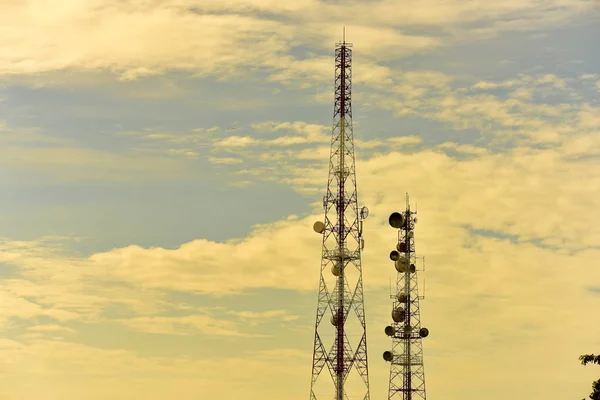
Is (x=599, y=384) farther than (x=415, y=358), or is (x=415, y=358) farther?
(x=415, y=358)

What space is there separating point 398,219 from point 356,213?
26.7 ft

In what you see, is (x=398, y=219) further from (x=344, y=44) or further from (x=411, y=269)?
(x=344, y=44)

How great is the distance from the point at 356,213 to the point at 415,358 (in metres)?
23.2

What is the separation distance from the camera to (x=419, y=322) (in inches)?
6230

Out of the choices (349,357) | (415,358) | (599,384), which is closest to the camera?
(599,384)

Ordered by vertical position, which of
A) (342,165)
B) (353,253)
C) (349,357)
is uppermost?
(342,165)

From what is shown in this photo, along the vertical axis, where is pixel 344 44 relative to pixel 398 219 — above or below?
above

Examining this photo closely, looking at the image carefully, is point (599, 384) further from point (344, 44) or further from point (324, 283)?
point (344, 44)

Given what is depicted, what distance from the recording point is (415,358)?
155875mm

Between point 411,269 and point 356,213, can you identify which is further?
point 411,269

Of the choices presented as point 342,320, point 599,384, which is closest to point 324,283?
point 342,320

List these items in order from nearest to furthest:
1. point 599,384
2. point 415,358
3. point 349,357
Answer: point 599,384
point 349,357
point 415,358

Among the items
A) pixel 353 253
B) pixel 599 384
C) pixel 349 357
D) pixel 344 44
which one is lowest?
pixel 599 384

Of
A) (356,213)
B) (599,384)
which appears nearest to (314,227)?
(356,213)
